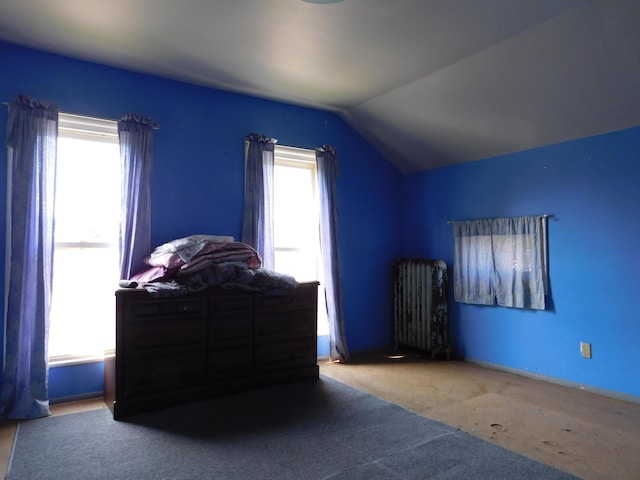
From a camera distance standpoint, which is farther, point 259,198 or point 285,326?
point 259,198

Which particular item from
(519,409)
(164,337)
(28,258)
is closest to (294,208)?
(164,337)

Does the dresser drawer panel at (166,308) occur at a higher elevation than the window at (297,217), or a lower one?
lower

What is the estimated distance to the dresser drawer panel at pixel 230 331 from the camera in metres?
3.19

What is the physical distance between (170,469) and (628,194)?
358cm

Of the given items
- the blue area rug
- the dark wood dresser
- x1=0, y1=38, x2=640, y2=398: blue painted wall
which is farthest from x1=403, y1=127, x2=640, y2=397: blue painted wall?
the dark wood dresser

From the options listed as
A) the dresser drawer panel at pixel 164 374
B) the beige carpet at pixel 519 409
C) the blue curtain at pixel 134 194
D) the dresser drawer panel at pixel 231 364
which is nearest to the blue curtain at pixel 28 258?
the blue curtain at pixel 134 194

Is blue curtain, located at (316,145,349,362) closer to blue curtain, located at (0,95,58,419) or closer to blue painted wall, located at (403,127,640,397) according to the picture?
Result: blue painted wall, located at (403,127,640,397)

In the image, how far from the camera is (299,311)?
367cm

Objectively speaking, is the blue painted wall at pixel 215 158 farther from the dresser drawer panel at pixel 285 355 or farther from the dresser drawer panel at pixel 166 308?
the dresser drawer panel at pixel 285 355

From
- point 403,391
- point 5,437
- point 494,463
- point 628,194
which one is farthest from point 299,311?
point 628,194

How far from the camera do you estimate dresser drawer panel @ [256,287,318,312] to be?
345 centimetres

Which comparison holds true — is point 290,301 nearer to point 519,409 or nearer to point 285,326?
point 285,326

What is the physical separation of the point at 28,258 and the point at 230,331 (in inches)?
Answer: 58.6

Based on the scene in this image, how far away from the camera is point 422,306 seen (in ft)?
15.0
